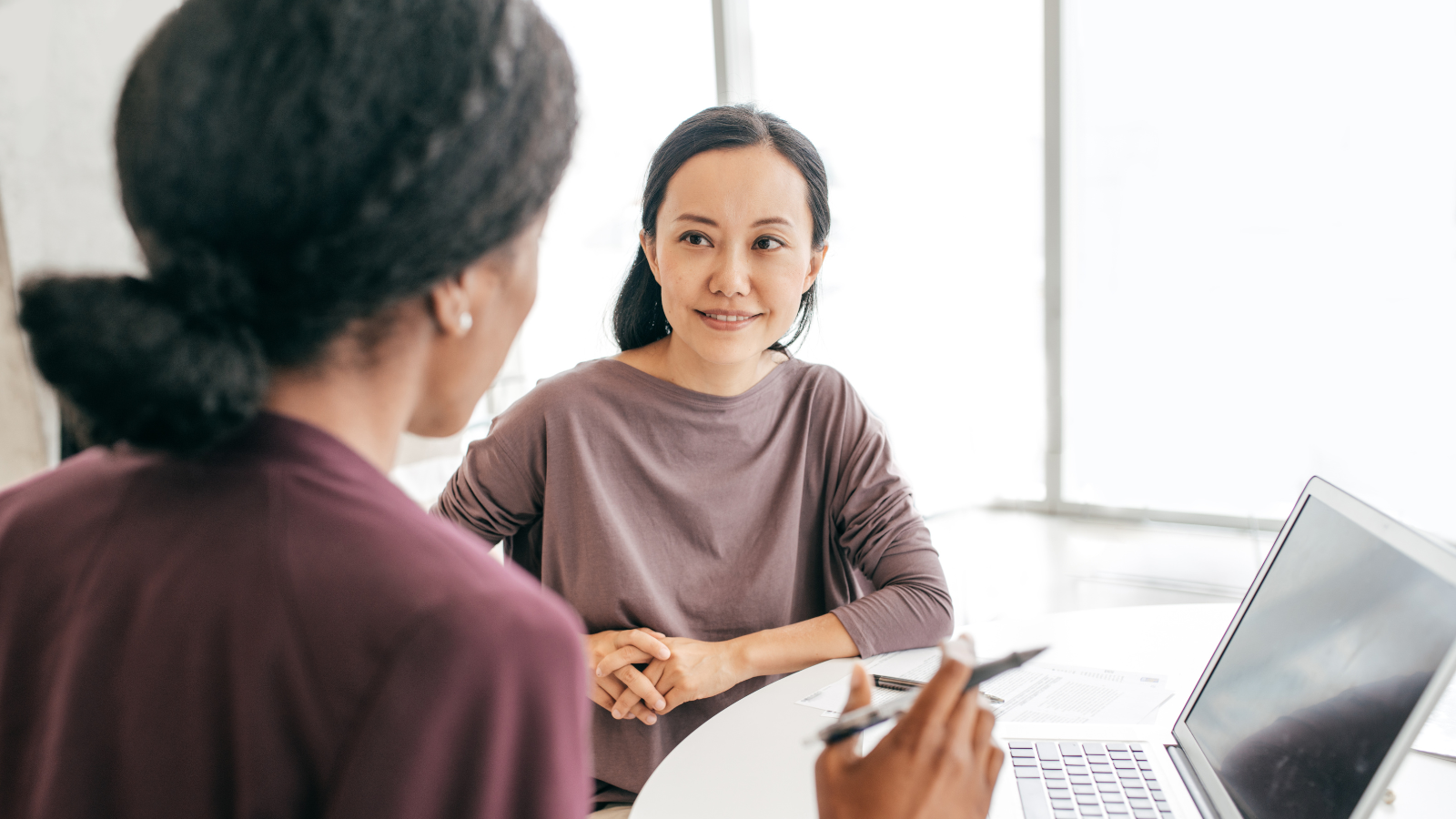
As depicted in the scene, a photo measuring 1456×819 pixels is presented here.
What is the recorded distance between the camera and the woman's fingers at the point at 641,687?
3.89 feet

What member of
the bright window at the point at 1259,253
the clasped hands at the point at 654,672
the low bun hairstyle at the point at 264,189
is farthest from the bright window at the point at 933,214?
the low bun hairstyle at the point at 264,189

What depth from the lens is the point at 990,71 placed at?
3.36 m

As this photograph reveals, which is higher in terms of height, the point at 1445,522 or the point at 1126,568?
the point at 1445,522

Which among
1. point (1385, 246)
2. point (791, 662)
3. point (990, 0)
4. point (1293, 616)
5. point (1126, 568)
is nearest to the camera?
point (1293, 616)

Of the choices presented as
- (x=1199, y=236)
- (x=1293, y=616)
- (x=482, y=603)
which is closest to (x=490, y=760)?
(x=482, y=603)

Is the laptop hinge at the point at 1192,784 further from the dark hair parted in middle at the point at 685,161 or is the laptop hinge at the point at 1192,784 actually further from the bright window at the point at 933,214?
the bright window at the point at 933,214

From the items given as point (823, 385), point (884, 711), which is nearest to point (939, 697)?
point (884, 711)

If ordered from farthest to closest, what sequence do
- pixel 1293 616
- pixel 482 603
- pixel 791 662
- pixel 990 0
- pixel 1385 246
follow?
pixel 990 0 < pixel 1385 246 < pixel 791 662 < pixel 1293 616 < pixel 482 603

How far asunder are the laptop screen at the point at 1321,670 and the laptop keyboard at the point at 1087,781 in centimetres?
6

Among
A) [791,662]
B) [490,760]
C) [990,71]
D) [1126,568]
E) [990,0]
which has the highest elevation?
[990,0]

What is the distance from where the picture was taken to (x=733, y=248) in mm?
1331

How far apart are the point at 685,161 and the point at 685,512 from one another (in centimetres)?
52

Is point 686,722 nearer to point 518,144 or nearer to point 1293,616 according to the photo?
point 1293,616

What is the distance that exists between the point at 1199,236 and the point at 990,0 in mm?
1116
